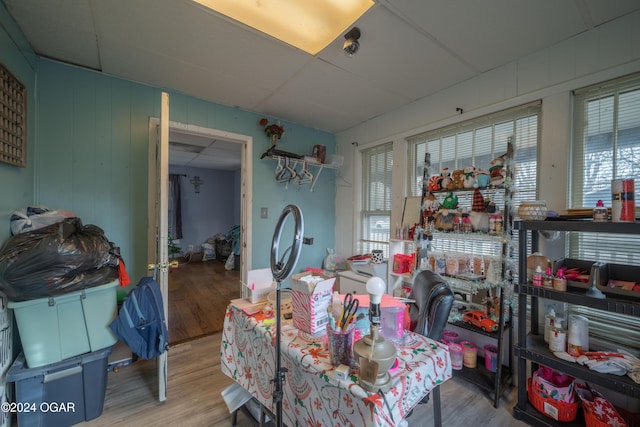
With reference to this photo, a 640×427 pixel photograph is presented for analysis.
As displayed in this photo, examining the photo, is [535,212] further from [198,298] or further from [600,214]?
[198,298]

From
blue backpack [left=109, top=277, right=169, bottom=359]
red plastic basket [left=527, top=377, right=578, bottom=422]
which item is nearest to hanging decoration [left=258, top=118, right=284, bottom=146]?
blue backpack [left=109, top=277, right=169, bottom=359]

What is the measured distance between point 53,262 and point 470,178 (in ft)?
9.25

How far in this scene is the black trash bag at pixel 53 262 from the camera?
139 centimetres

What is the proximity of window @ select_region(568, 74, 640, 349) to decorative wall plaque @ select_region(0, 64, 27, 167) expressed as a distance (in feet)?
11.9

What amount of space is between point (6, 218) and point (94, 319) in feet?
2.59

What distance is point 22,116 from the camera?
69.4 inches

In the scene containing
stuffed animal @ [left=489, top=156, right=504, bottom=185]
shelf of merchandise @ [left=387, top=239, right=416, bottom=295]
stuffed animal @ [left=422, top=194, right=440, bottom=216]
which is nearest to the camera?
stuffed animal @ [left=489, top=156, right=504, bottom=185]

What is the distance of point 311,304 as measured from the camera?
3.86 ft

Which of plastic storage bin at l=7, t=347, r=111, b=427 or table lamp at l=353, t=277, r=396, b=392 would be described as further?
plastic storage bin at l=7, t=347, r=111, b=427

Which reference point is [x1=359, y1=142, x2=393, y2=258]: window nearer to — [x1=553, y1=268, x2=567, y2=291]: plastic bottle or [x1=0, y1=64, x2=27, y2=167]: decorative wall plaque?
[x1=553, y1=268, x2=567, y2=291]: plastic bottle

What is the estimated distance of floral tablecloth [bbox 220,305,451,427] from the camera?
0.81 metres

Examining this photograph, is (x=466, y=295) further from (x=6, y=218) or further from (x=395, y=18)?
(x=6, y=218)

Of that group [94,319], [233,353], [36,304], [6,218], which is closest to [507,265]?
[233,353]

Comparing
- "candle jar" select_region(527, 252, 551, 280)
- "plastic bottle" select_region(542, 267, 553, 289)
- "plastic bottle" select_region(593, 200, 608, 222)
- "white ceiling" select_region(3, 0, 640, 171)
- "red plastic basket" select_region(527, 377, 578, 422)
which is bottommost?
"red plastic basket" select_region(527, 377, 578, 422)
